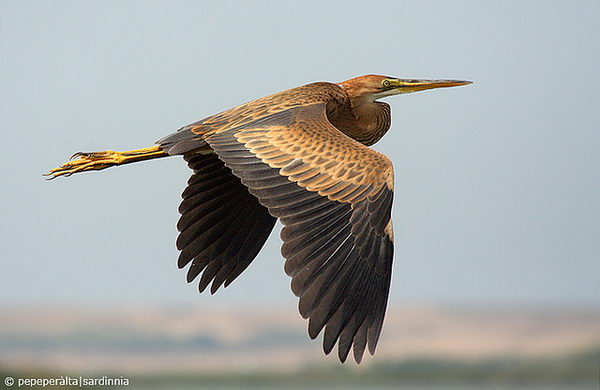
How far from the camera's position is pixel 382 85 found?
10.4m

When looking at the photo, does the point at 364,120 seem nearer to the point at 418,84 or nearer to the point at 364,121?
the point at 364,121

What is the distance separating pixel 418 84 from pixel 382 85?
45cm

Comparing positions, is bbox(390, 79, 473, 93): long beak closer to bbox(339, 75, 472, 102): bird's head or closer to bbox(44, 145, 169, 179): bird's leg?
bbox(339, 75, 472, 102): bird's head

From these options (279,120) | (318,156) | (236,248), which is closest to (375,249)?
(318,156)

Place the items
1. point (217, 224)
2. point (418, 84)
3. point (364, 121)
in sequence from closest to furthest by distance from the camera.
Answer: point (217, 224) < point (364, 121) < point (418, 84)

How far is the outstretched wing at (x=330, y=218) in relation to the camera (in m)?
7.51

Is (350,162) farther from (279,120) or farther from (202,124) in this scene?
(202,124)

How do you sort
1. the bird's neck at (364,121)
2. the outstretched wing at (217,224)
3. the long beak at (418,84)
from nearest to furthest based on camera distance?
the outstretched wing at (217,224), the bird's neck at (364,121), the long beak at (418,84)

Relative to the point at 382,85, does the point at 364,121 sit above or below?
below

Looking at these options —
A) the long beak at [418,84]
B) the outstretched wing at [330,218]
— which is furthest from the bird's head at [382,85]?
the outstretched wing at [330,218]

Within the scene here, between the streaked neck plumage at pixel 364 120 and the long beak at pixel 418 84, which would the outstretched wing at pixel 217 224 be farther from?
the long beak at pixel 418 84

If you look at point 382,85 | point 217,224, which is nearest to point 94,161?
point 217,224

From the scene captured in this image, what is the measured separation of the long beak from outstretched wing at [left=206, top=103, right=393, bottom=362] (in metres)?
2.27

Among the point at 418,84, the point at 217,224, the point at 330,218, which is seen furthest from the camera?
the point at 418,84
